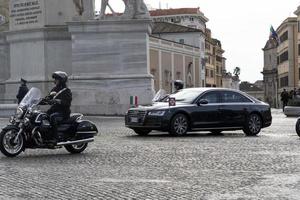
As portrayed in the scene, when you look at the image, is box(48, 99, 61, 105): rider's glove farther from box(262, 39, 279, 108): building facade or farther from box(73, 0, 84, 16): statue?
box(262, 39, 279, 108): building facade

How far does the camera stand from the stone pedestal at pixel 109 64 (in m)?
30.2

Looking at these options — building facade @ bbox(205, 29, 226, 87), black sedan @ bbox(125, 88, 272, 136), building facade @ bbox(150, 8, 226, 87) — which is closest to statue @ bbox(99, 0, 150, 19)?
black sedan @ bbox(125, 88, 272, 136)

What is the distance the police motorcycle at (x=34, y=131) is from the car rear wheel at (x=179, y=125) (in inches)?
193

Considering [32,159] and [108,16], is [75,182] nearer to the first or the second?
[32,159]

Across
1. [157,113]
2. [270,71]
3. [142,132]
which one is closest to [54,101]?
[157,113]

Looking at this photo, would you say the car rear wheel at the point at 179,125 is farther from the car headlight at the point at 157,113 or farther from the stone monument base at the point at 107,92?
the stone monument base at the point at 107,92

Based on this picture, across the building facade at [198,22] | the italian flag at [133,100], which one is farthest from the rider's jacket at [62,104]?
the building facade at [198,22]

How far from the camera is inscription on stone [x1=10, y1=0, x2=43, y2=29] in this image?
33031mm

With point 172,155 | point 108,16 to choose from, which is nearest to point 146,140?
point 172,155

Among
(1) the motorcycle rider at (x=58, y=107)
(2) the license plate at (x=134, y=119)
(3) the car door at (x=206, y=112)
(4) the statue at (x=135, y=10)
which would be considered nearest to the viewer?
(1) the motorcycle rider at (x=58, y=107)

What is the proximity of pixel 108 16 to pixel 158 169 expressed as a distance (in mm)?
21273

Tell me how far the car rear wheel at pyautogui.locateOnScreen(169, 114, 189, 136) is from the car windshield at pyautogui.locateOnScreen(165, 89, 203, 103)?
2.24 feet

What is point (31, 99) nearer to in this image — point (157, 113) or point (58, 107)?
point (58, 107)

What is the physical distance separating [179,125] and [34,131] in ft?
20.6
